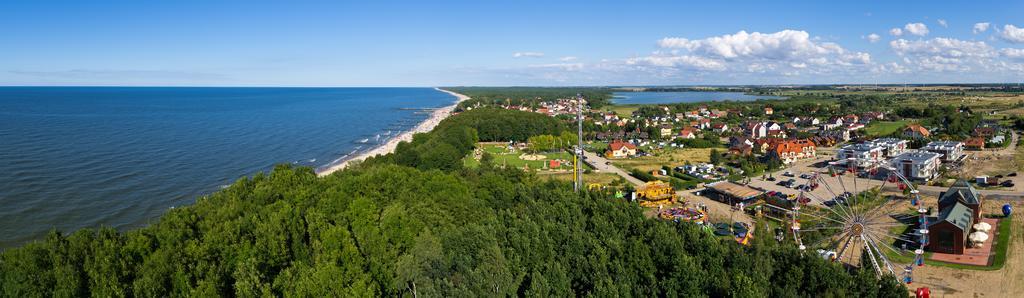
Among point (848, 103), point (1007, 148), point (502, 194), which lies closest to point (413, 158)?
point (502, 194)

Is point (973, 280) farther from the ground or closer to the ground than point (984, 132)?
closer to the ground

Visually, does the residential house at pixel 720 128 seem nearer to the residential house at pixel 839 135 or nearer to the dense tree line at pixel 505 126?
the residential house at pixel 839 135

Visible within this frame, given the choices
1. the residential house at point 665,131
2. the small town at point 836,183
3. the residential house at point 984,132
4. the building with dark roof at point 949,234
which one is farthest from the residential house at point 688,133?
the building with dark roof at point 949,234

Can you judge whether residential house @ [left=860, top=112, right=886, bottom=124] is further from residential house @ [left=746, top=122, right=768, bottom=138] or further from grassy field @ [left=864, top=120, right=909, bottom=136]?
residential house @ [left=746, top=122, right=768, bottom=138]

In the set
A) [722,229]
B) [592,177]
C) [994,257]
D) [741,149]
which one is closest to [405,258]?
[722,229]

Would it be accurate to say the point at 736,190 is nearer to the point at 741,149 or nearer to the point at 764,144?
the point at 741,149

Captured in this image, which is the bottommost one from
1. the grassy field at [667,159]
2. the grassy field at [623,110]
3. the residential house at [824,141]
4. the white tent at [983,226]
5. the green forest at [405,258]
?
the grassy field at [667,159]
